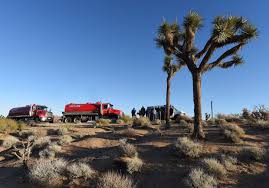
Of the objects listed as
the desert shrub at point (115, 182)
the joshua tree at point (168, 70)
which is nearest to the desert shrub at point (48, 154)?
the desert shrub at point (115, 182)

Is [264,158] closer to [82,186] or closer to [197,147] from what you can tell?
[197,147]

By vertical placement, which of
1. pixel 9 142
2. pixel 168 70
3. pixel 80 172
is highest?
pixel 168 70

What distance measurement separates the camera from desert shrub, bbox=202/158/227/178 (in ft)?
34.3

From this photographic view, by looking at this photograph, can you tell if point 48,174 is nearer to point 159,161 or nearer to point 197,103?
point 159,161

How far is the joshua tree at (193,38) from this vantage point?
49.5 feet

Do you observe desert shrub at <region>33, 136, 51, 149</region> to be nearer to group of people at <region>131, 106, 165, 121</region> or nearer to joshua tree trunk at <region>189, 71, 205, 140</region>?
joshua tree trunk at <region>189, 71, 205, 140</region>

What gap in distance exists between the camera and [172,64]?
25.3 meters

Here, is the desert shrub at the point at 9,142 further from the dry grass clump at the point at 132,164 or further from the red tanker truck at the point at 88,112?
the red tanker truck at the point at 88,112

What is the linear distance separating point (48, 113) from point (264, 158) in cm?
2758

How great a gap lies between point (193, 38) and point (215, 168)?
7401 mm


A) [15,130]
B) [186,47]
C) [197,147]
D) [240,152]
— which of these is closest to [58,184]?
[197,147]

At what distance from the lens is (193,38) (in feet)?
53.1

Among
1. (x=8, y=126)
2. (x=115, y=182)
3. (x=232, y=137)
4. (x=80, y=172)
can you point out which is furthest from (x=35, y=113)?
(x=115, y=182)

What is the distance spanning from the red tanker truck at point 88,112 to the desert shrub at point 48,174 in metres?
25.3
